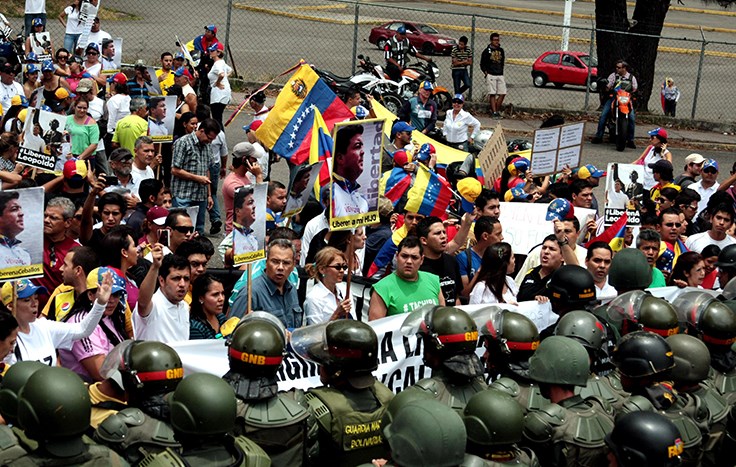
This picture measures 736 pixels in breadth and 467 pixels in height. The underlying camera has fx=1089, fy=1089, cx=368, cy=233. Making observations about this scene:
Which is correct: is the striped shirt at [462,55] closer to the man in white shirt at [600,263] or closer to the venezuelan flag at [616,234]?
the venezuelan flag at [616,234]

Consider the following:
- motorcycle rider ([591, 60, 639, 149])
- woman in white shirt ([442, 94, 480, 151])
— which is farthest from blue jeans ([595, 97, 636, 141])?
woman in white shirt ([442, 94, 480, 151])

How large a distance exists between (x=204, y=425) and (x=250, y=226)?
3536mm

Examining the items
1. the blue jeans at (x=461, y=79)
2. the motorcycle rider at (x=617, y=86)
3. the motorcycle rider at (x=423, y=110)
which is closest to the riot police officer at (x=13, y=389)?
the motorcycle rider at (x=423, y=110)

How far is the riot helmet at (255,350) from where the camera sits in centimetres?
574

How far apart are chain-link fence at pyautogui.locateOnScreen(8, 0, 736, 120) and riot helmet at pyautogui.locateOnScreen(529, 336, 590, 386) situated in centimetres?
1733

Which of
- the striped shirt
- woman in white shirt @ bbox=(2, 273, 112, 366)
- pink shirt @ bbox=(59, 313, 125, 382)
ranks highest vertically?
the striped shirt

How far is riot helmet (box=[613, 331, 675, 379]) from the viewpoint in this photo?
617cm

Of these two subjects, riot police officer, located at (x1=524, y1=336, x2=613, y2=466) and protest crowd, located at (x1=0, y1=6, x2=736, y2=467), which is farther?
riot police officer, located at (x1=524, y1=336, x2=613, y2=466)

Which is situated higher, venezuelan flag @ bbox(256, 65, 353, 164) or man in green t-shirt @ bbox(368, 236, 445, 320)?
venezuelan flag @ bbox(256, 65, 353, 164)

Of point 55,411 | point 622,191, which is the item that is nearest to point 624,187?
point 622,191

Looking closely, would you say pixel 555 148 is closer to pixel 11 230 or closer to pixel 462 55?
pixel 11 230

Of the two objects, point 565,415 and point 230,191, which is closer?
point 565,415

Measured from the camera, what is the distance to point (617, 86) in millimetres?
21828

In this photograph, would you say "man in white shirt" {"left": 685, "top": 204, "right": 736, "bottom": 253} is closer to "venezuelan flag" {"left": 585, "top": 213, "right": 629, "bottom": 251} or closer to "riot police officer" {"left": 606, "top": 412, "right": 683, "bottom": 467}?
"venezuelan flag" {"left": 585, "top": 213, "right": 629, "bottom": 251}
